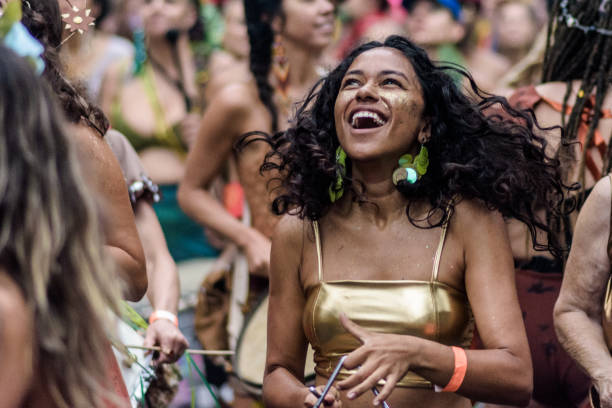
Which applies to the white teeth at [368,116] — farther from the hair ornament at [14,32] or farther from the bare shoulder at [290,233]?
the hair ornament at [14,32]

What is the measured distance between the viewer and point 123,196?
3.22 metres

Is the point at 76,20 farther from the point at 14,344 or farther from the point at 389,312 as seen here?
the point at 14,344

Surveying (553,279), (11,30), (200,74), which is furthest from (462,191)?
(200,74)

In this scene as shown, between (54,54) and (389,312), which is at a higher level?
(54,54)

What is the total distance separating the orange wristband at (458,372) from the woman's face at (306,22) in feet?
8.60

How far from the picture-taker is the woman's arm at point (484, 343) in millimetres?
2881

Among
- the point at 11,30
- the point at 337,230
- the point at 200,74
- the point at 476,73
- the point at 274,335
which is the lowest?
the point at 476,73

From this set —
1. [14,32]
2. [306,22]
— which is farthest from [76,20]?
[306,22]

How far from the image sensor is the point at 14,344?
1944 millimetres

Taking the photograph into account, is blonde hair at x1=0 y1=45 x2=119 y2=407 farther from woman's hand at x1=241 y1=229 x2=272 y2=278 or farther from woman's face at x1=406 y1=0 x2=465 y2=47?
woman's face at x1=406 y1=0 x2=465 y2=47

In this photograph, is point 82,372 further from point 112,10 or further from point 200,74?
point 112,10

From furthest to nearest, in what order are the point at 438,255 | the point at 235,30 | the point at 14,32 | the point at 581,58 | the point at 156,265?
1. the point at 235,30
2. the point at 581,58
3. the point at 156,265
4. the point at 438,255
5. the point at 14,32

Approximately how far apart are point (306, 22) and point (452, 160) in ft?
6.85

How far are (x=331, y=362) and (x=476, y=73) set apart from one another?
598 centimetres
